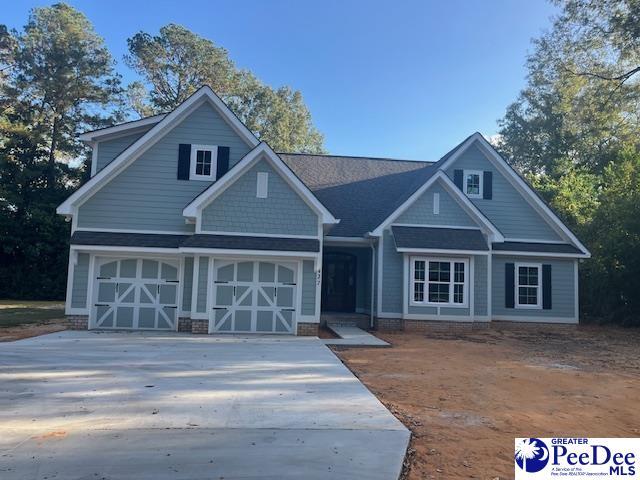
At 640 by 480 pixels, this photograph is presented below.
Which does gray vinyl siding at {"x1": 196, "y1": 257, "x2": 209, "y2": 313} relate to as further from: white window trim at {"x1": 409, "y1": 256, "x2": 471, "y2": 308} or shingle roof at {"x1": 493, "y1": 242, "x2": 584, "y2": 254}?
shingle roof at {"x1": 493, "y1": 242, "x2": 584, "y2": 254}

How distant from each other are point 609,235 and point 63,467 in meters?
20.7

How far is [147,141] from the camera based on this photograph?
48.5ft

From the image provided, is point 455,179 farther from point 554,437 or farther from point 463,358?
point 554,437

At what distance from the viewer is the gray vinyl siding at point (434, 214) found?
16438 mm

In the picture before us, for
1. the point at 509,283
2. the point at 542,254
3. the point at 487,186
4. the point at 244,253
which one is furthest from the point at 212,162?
the point at 542,254

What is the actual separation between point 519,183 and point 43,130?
30.8 metres

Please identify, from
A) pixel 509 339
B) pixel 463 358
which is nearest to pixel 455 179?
pixel 509 339

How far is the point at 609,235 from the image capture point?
19.1 meters

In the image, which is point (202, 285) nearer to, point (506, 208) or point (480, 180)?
point (480, 180)

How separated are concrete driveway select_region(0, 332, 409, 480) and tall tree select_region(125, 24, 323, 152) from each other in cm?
2993

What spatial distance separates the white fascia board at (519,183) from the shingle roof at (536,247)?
0.33m

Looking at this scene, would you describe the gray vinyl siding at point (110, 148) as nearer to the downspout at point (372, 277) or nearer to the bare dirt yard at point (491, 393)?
the downspout at point (372, 277)

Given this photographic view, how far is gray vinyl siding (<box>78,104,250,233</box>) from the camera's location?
14.5 meters

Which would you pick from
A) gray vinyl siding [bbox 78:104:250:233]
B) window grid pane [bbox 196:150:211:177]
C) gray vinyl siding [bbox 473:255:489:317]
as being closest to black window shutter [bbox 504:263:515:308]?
gray vinyl siding [bbox 473:255:489:317]
